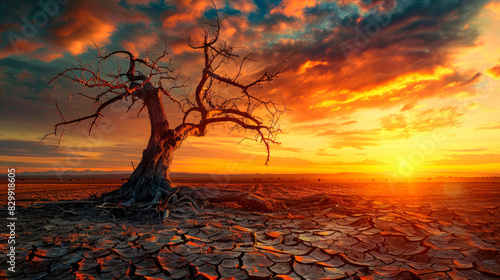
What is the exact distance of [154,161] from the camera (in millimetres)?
7168

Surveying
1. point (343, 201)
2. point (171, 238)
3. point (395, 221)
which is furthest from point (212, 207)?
point (395, 221)

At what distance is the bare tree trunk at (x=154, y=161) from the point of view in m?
6.72

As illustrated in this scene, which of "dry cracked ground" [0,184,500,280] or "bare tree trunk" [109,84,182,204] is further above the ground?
"bare tree trunk" [109,84,182,204]

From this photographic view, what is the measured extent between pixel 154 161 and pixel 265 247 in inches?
189

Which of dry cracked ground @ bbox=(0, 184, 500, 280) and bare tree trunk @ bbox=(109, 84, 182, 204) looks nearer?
dry cracked ground @ bbox=(0, 184, 500, 280)

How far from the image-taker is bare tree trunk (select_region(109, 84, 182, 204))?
6723 mm

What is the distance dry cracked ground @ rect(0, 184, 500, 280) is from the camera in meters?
2.90

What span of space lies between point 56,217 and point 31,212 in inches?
44.6

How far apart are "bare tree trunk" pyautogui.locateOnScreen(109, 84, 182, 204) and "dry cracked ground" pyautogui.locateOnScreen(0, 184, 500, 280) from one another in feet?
5.61

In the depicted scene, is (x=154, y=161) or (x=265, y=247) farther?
(x=154, y=161)

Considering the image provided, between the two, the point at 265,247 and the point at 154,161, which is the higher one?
the point at 154,161

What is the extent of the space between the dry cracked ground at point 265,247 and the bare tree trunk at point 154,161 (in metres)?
1.71

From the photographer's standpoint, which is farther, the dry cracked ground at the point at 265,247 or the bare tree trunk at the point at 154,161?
the bare tree trunk at the point at 154,161

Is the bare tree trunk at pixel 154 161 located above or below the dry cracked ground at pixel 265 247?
above
